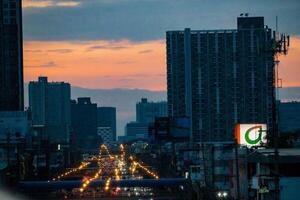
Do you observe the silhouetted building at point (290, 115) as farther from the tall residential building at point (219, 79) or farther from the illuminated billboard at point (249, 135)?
the illuminated billboard at point (249, 135)

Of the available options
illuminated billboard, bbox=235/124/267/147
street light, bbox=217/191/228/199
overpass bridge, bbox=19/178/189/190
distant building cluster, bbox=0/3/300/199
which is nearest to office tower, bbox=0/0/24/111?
distant building cluster, bbox=0/3/300/199

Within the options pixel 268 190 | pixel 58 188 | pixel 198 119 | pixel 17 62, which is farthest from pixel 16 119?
pixel 268 190

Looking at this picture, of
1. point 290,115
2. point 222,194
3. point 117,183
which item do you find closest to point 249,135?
point 222,194

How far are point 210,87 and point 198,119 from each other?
5.75 meters

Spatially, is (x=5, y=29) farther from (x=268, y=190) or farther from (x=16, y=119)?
(x=268, y=190)

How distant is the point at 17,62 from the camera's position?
481 ft

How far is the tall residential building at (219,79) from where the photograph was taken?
520 ft

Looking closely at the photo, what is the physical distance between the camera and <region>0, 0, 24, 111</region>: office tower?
14512cm

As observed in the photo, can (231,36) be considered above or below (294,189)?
above

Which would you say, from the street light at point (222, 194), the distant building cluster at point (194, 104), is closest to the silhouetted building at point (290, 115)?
the distant building cluster at point (194, 104)

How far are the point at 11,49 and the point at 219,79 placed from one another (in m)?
36.4

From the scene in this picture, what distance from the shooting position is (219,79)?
164875 mm

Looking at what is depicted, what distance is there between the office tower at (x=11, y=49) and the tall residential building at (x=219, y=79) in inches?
1229

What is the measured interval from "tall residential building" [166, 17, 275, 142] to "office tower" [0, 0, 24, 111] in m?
31.2
